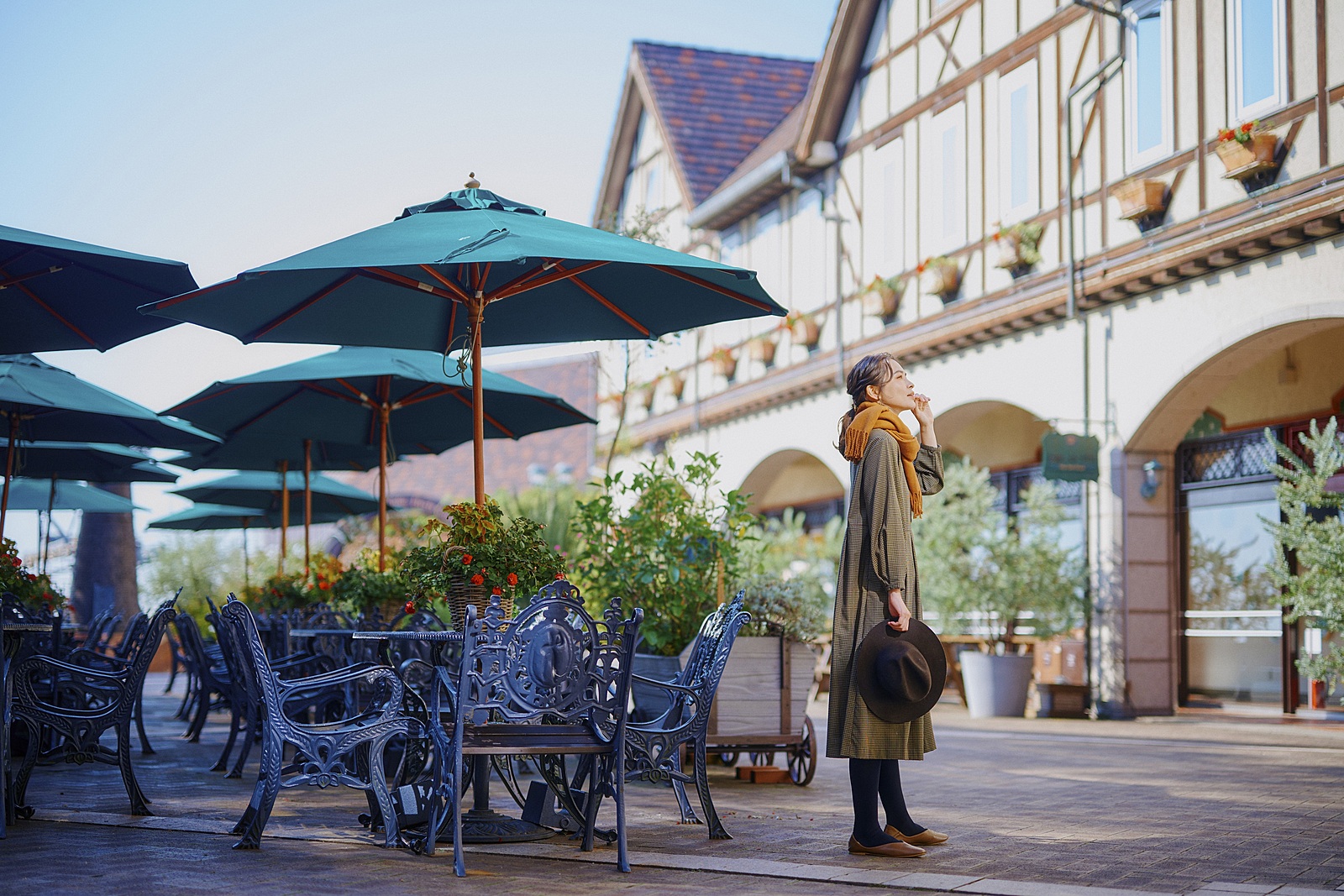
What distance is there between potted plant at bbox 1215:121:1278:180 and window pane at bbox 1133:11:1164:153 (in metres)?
1.18

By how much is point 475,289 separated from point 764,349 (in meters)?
13.5

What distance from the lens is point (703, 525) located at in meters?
7.70

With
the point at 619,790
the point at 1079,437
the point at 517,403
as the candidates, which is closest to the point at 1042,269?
the point at 1079,437

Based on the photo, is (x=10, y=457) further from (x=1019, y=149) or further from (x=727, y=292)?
(x=1019, y=149)

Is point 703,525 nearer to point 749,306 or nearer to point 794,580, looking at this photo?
point 794,580

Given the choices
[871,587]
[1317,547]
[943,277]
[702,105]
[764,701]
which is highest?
[702,105]

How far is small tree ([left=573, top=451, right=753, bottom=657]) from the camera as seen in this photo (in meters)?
7.59

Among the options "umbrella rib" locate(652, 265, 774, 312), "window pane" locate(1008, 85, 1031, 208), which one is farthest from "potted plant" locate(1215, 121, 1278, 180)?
"umbrella rib" locate(652, 265, 774, 312)

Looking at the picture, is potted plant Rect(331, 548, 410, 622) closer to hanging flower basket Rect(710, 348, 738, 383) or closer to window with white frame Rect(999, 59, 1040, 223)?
window with white frame Rect(999, 59, 1040, 223)

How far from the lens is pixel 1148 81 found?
41.7 feet

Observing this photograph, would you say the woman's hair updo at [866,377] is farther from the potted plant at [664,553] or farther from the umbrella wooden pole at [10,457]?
the umbrella wooden pole at [10,457]

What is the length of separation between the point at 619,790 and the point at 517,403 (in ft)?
14.7

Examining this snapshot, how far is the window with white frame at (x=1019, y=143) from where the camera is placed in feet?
46.5

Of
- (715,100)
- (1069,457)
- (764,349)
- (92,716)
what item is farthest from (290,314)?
(715,100)
